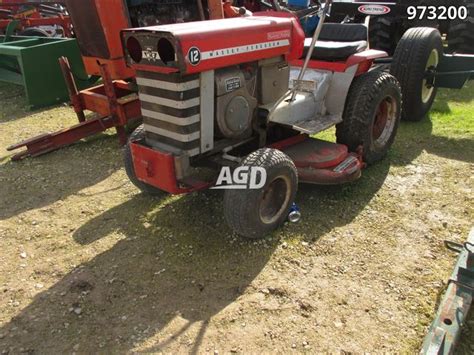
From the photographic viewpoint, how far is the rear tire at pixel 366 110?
3410mm

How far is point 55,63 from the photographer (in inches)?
233

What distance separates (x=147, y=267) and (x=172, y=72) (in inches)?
45.7

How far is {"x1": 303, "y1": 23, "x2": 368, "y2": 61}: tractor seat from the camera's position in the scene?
3.49 m

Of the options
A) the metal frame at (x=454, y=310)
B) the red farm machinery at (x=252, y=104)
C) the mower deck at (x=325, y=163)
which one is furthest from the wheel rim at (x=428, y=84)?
the metal frame at (x=454, y=310)

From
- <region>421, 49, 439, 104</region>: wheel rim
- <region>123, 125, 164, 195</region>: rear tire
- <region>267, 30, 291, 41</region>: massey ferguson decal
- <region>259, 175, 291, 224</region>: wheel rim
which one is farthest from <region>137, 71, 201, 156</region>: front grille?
<region>421, 49, 439, 104</region>: wheel rim

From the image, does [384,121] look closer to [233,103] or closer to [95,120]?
[233,103]

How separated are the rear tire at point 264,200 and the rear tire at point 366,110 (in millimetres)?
879

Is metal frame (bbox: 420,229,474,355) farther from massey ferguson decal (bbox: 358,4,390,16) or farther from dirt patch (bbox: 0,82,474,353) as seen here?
massey ferguson decal (bbox: 358,4,390,16)

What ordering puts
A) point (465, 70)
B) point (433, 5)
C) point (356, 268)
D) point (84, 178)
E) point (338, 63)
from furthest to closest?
point (433, 5)
point (465, 70)
point (84, 178)
point (338, 63)
point (356, 268)

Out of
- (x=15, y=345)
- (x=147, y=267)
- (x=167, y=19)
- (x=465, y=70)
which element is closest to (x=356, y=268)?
(x=147, y=267)

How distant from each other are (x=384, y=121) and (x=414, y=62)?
0.96 m

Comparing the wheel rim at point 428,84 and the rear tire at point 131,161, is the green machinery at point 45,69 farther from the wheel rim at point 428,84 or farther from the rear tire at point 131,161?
the wheel rim at point 428,84

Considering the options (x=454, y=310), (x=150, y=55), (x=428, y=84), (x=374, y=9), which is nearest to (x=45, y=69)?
(x=150, y=55)

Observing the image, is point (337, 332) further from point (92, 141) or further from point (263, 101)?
point (92, 141)
